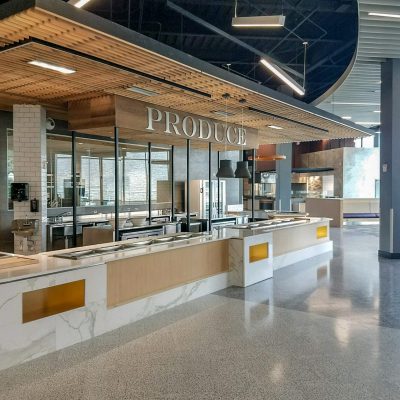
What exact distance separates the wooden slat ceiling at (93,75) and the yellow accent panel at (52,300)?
2.42m

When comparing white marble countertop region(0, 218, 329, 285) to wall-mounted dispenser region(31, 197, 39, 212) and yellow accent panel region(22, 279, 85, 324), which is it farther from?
wall-mounted dispenser region(31, 197, 39, 212)

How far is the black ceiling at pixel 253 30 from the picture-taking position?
409 inches

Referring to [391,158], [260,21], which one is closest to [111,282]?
[260,21]

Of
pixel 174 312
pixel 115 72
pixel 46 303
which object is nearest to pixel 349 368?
pixel 174 312

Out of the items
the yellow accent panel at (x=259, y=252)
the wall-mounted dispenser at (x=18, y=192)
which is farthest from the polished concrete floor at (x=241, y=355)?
the wall-mounted dispenser at (x=18, y=192)

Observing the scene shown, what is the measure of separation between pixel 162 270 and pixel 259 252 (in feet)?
7.69

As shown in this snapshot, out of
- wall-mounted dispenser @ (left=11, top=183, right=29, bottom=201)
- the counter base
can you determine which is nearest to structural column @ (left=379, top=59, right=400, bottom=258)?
the counter base

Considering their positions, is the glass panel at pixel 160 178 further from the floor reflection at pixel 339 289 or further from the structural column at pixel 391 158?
the structural column at pixel 391 158

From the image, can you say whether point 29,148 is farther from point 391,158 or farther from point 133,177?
point 391,158

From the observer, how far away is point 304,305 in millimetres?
5281

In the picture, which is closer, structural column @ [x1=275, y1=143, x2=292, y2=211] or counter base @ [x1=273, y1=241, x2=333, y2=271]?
counter base @ [x1=273, y1=241, x2=333, y2=271]

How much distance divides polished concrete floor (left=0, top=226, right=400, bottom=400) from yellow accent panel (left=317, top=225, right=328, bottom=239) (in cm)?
385

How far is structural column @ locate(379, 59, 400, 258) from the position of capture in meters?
8.63

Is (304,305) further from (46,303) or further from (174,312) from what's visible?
(46,303)
